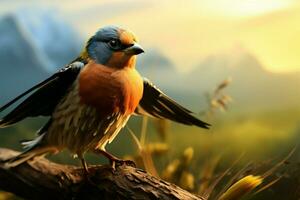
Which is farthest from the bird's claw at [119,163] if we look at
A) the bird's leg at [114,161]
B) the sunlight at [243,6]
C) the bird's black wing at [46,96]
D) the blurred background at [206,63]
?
the sunlight at [243,6]

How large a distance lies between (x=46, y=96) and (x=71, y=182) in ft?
0.38

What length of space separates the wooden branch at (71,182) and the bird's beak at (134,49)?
155mm

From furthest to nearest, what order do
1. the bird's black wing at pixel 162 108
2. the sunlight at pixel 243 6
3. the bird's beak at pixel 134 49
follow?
the sunlight at pixel 243 6 → the bird's black wing at pixel 162 108 → the bird's beak at pixel 134 49

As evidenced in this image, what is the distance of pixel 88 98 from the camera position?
2.48ft

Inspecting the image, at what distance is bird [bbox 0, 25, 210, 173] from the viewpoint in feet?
2.48

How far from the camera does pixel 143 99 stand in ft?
2.82

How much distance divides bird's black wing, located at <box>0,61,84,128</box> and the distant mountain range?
34 centimetres

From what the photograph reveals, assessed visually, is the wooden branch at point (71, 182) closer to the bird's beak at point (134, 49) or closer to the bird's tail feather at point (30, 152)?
the bird's tail feather at point (30, 152)

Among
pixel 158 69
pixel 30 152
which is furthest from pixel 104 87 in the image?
pixel 158 69

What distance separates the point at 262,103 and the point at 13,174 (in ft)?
1.67

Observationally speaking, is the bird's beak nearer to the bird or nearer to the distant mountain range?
the bird

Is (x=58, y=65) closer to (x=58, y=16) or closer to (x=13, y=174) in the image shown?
(x=58, y=16)

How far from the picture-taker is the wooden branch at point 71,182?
781 millimetres

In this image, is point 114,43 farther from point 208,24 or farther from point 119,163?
point 208,24
